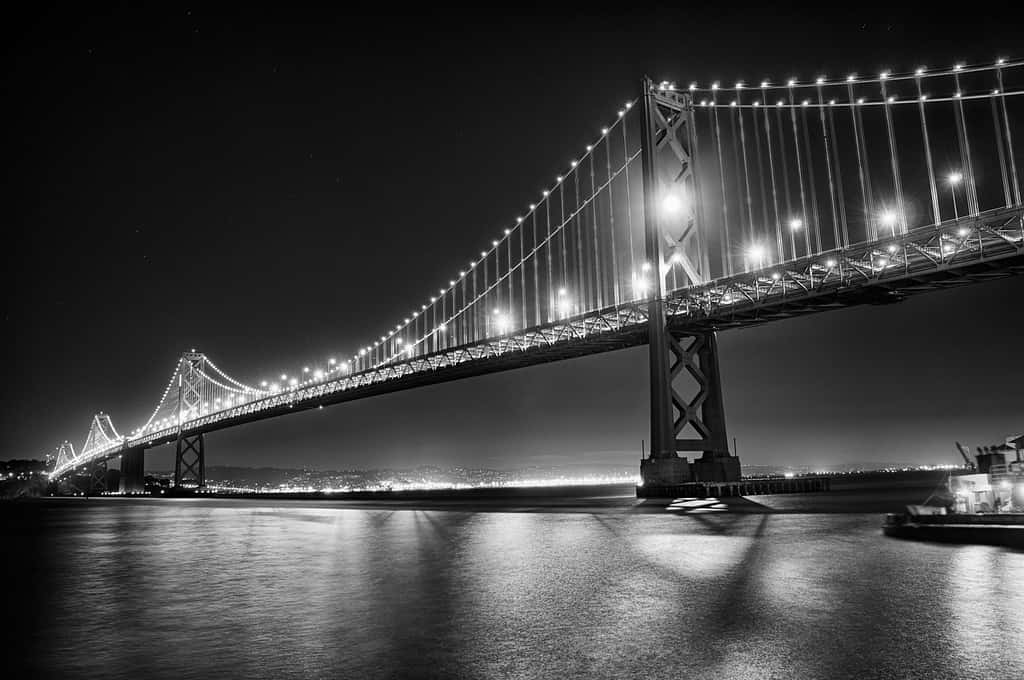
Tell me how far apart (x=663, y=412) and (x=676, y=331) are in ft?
18.2

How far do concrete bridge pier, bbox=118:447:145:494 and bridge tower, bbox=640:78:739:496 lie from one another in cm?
8223

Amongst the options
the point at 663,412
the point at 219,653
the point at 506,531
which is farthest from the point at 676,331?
the point at 219,653

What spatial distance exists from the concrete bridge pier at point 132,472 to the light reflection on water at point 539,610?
300ft

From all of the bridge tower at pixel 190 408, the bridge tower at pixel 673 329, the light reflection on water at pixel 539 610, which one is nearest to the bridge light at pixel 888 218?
the bridge tower at pixel 673 329

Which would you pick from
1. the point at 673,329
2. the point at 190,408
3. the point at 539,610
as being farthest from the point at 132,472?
the point at 539,610

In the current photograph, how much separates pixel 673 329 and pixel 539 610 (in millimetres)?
33578

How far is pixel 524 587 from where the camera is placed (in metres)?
10.5

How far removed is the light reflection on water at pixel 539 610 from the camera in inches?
249

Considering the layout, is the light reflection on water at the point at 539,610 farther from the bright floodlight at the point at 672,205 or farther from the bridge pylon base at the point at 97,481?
the bridge pylon base at the point at 97,481

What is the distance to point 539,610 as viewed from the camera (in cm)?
873

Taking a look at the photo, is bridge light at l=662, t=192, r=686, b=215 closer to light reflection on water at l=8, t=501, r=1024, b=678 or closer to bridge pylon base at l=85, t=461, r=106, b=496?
light reflection on water at l=8, t=501, r=1024, b=678

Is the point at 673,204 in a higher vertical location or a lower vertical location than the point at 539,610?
higher

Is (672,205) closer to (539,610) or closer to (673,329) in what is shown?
(673,329)

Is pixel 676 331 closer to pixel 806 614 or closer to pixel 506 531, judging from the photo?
pixel 506 531
